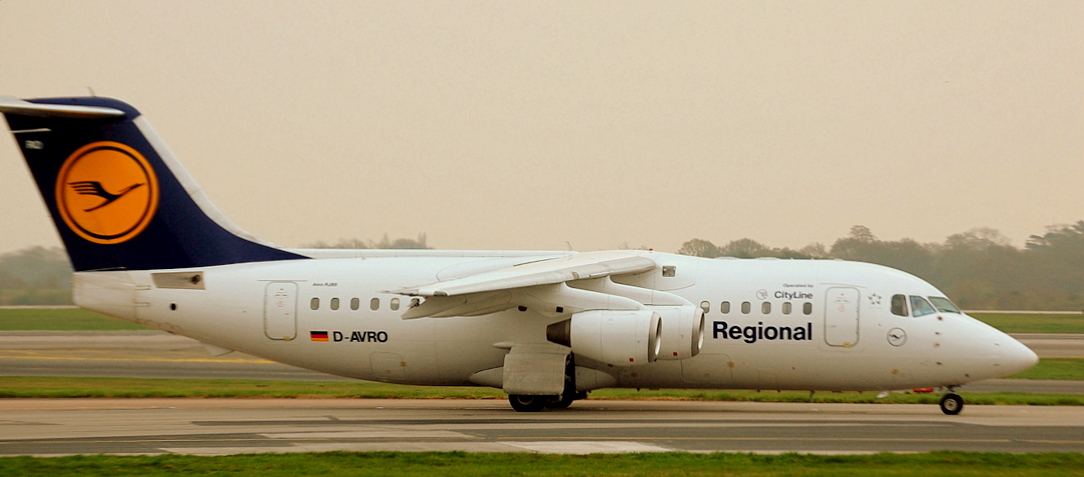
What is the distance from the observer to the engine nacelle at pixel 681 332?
1802cm

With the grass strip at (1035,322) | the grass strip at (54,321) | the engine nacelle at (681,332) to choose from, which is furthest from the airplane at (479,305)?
the grass strip at (1035,322)

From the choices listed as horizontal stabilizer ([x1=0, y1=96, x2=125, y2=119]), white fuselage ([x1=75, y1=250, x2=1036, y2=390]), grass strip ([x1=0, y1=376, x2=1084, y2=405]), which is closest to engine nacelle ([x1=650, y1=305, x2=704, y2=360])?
white fuselage ([x1=75, y1=250, x2=1036, y2=390])

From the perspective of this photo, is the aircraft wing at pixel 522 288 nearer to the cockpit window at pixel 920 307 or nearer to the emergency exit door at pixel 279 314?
the emergency exit door at pixel 279 314

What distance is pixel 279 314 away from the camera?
788 inches

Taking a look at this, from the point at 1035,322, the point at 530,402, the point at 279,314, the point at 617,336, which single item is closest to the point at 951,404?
the point at 617,336

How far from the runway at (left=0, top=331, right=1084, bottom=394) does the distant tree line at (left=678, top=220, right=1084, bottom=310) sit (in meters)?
1.94

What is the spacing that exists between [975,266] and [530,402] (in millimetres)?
26069

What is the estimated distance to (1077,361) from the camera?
3228cm

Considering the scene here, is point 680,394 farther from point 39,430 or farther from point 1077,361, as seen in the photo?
point 1077,361

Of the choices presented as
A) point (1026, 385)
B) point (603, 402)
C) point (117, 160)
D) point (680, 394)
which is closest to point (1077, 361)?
point (1026, 385)

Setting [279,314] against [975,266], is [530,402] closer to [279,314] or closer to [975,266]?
[279,314]

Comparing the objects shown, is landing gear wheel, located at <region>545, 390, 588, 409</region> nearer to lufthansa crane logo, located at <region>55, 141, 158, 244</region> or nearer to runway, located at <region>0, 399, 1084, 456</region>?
runway, located at <region>0, 399, 1084, 456</region>

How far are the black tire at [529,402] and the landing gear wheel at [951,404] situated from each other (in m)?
7.10

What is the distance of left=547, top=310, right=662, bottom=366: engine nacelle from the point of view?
17844 mm
